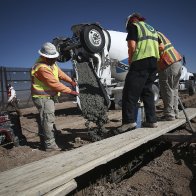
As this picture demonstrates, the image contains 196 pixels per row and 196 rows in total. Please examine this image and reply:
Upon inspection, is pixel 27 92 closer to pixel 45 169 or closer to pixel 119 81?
pixel 119 81

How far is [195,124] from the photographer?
642 cm

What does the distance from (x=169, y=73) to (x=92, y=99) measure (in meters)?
1.54

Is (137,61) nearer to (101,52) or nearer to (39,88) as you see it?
(39,88)

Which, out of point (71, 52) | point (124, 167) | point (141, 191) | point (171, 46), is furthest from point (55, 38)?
point (141, 191)

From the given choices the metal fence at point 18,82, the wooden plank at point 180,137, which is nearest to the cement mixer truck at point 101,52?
the wooden plank at point 180,137

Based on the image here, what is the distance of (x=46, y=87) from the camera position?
4.50 m

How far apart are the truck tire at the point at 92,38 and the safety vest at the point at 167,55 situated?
345 centimetres

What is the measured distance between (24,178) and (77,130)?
418 cm

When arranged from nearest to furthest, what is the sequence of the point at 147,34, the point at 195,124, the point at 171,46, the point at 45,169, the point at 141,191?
the point at 45,169
the point at 141,191
the point at 147,34
the point at 171,46
the point at 195,124

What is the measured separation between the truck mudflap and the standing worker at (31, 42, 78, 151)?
61 centimetres

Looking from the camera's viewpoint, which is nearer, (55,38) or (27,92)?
(55,38)

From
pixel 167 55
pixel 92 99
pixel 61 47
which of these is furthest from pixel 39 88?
pixel 61 47

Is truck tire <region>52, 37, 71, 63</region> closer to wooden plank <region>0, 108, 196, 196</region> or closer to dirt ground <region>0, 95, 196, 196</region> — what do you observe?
dirt ground <region>0, 95, 196, 196</region>

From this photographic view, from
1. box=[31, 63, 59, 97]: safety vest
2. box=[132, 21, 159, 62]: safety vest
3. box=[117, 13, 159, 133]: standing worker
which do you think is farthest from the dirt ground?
box=[132, 21, 159, 62]: safety vest
